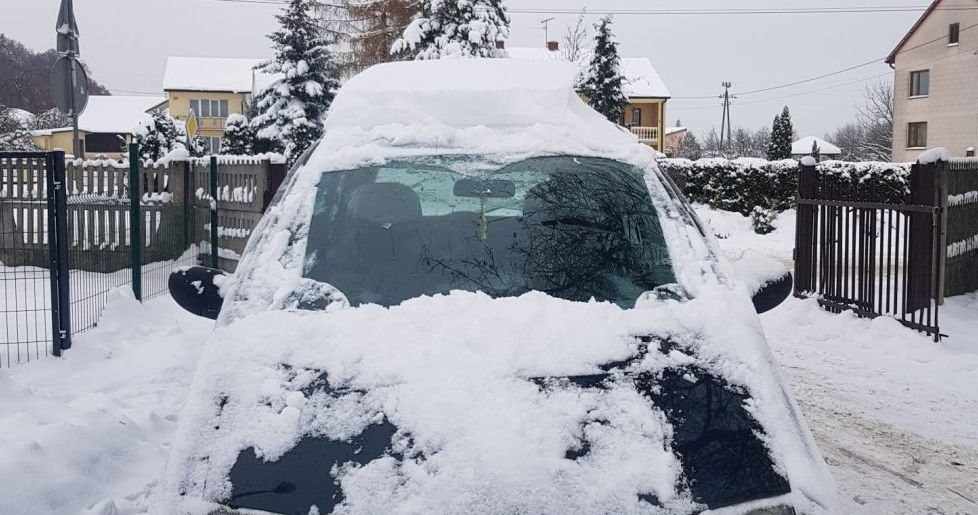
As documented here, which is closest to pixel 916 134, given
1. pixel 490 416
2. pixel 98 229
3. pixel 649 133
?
pixel 649 133

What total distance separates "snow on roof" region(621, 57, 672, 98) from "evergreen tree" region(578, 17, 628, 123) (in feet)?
74.8

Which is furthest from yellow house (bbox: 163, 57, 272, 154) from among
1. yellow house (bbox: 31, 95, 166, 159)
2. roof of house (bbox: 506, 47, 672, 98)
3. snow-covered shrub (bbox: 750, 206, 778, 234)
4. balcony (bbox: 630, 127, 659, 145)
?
snow-covered shrub (bbox: 750, 206, 778, 234)

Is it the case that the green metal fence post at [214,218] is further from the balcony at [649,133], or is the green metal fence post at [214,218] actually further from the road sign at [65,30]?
the balcony at [649,133]

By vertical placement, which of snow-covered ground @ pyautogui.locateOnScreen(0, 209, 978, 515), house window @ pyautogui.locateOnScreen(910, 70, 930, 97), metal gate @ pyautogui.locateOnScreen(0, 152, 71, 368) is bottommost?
snow-covered ground @ pyautogui.locateOnScreen(0, 209, 978, 515)

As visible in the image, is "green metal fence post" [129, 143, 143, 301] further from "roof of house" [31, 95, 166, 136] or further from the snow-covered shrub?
"roof of house" [31, 95, 166, 136]

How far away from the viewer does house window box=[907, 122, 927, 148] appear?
47.5m

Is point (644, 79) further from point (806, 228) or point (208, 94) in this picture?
point (806, 228)

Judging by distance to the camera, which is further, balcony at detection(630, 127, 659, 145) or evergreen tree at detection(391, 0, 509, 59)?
balcony at detection(630, 127, 659, 145)

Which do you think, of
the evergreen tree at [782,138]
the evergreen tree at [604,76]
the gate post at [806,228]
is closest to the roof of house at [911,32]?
the evergreen tree at [782,138]

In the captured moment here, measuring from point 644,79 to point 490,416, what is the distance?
6582cm

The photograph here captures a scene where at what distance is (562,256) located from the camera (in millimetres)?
3066

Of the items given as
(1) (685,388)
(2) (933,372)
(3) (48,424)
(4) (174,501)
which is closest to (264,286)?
(4) (174,501)

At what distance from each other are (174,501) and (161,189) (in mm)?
9650

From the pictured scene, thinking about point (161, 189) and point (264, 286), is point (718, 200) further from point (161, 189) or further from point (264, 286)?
point (264, 286)
